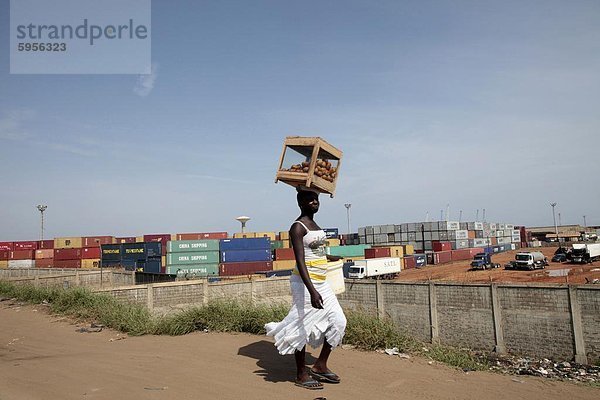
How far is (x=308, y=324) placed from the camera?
3.66 meters

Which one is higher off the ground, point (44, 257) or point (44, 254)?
point (44, 254)

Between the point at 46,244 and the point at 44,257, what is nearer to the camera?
the point at 44,257

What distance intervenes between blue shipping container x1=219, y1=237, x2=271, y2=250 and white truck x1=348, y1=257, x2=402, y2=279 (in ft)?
29.3

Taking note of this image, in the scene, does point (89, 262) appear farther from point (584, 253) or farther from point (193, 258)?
point (584, 253)

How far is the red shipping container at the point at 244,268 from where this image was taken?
37066 millimetres

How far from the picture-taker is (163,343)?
509 centimetres

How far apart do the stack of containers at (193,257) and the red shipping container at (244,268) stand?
0.75 meters

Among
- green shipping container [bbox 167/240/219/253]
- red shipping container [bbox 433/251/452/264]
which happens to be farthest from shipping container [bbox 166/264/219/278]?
red shipping container [bbox 433/251/452/264]

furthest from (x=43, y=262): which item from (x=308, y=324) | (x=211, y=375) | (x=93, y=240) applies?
(x=308, y=324)

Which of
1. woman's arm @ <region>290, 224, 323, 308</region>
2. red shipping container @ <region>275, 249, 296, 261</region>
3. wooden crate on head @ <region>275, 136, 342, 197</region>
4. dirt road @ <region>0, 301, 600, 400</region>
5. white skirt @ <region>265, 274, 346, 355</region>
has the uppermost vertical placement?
wooden crate on head @ <region>275, 136, 342, 197</region>

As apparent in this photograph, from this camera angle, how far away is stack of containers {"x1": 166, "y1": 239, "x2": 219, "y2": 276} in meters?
36.5

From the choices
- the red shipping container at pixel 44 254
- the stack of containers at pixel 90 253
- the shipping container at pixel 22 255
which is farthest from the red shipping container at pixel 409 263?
the shipping container at pixel 22 255

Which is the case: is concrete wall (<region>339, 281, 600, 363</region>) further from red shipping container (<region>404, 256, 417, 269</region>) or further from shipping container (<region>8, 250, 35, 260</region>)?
shipping container (<region>8, 250, 35, 260</region>)

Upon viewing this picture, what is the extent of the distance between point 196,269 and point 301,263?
35.0 metres
